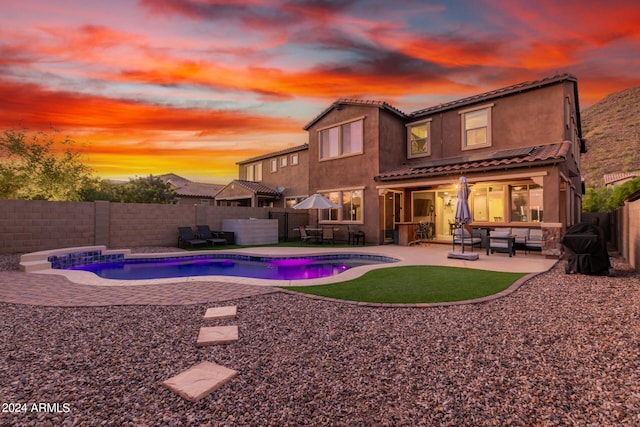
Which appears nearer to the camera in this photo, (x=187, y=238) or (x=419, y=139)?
(x=187, y=238)

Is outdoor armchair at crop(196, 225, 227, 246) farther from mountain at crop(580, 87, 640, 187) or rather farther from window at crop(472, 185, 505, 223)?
mountain at crop(580, 87, 640, 187)

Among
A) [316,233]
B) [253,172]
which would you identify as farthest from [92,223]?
[253,172]

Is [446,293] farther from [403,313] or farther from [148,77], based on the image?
[148,77]

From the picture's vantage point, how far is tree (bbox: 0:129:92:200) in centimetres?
1631

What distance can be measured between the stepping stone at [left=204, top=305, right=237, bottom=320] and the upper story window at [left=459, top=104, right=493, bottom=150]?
13970mm

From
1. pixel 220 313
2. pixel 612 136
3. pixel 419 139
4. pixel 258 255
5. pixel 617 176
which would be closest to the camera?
pixel 220 313

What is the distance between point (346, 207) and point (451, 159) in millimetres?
6005

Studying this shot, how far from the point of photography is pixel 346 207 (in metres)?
16.9

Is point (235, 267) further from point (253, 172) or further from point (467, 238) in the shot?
point (253, 172)

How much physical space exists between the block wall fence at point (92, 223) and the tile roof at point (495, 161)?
10.4m

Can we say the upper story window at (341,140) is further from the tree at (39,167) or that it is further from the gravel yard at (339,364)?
the tree at (39,167)

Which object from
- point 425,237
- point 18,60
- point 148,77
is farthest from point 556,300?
point 18,60

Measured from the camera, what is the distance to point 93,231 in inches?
491

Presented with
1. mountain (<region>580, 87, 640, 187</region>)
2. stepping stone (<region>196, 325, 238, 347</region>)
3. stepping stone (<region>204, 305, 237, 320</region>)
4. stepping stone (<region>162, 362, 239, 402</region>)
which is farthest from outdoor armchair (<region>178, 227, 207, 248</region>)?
mountain (<region>580, 87, 640, 187</region>)
